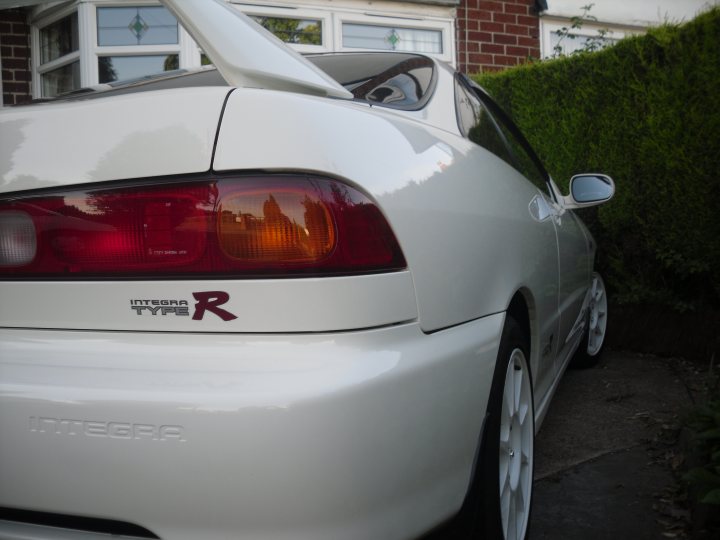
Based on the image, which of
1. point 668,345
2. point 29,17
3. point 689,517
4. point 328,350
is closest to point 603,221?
point 668,345

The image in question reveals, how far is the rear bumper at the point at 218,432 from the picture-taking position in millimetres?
1169

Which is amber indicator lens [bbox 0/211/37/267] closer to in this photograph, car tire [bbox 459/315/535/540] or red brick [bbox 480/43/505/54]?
car tire [bbox 459/315/535/540]

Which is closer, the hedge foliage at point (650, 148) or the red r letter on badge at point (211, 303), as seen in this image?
the red r letter on badge at point (211, 303)

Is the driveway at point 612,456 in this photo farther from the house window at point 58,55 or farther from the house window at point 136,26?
the house window at point 58,55

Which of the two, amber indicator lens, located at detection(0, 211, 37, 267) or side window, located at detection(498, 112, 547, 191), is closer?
amber indicator lens, located at detection(0, 211, 37, 267)

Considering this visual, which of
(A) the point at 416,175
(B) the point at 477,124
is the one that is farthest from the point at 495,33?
(A) the point at 416,175

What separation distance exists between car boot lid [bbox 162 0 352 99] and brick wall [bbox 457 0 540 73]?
7.26 m

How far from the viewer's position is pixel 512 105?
598 cm

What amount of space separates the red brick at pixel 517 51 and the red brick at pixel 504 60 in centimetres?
6

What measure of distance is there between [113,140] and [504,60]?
8.12 metres

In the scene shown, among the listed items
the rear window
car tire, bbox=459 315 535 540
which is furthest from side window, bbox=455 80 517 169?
car tire, bbox=459 315 535 540

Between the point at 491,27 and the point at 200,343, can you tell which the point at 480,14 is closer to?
the point at 491,27

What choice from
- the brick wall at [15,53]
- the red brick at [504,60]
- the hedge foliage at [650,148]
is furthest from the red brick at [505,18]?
the brick wall at [15,53]

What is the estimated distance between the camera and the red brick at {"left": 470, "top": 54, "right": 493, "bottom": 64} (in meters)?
8.55
